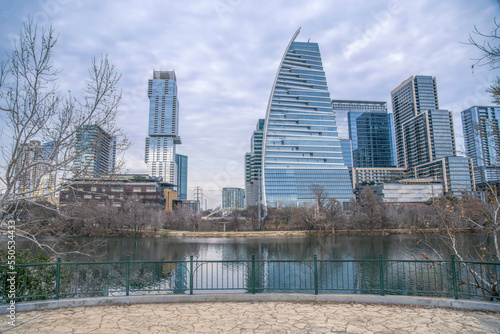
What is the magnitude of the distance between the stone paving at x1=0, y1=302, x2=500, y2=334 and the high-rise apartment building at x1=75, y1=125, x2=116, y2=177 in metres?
4.08

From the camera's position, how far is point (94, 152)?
10828mm

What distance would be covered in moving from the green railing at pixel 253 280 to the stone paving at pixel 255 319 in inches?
25.9

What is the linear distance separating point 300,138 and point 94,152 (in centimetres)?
11742

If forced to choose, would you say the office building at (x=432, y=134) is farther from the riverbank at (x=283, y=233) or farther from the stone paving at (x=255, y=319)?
the stone paving at (x=255, y=319)

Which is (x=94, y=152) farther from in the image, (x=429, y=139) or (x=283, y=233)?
(x=429, y=139)

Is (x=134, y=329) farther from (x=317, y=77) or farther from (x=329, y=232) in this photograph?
(x=317, y=77)

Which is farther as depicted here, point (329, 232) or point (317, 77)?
point (317, 77)

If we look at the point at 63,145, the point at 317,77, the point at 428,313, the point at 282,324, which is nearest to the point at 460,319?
the point at 428,313

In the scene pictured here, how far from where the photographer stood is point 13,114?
9242 mm

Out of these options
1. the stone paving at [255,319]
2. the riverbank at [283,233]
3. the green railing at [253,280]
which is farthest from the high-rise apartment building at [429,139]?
the stone paving at [255,319]

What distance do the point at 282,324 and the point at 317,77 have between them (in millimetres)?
135699

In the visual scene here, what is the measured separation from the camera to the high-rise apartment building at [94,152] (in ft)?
32.5

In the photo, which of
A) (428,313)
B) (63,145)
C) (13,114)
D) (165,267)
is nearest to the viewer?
(428,313)

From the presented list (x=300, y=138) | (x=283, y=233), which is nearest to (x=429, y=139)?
(x=300, y=138)
